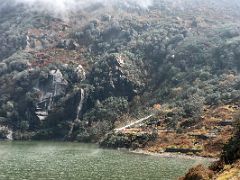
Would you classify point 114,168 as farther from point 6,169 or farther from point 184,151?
point 184,151

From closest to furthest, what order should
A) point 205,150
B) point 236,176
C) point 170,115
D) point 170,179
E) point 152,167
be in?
point 236,176, point 170,179, point 152,167, point 205,150, point 170,115

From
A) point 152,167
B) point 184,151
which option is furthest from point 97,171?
point 184,151

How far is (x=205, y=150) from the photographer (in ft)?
438

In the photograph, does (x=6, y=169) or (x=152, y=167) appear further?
(x=152, y=167)

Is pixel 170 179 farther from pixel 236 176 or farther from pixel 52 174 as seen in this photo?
pixel 236 176

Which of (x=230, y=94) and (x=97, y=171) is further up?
(x=230, y=94)

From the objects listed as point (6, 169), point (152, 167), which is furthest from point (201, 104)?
point (6, 169)

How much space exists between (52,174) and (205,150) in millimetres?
62376

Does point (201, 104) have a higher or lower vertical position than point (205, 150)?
higher

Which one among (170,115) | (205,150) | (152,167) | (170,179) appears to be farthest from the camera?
(170,115)

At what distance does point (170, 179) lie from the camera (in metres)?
77.1

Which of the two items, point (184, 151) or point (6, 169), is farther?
point (184, 151)

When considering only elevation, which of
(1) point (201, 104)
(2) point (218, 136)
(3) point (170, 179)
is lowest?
(3) point (170, 179)

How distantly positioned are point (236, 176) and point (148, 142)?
10815 centimetres
